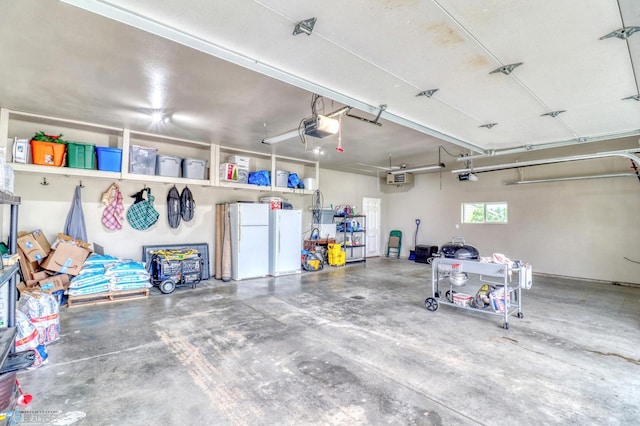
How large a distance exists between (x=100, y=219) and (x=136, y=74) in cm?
360

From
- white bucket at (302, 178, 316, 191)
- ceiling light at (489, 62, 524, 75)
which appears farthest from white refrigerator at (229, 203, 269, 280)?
ceiling light at (489, 62, 524, 75)

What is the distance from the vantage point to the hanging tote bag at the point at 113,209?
553 cm

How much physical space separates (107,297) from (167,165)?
8.25ft

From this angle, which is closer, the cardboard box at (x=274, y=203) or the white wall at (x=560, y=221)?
the white wall at (x=560, y=221)

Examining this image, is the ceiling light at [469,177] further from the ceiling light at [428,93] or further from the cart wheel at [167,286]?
the cart wheel at [167,286]

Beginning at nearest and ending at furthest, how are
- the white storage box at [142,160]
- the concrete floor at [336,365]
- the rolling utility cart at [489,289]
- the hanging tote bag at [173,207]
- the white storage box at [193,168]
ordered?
1. the concrete floor at [336,365]
2. the rolling utility cart at [489,289]
3. the white storage box at [142,160]
4. the white storage box at [193,168]
5. the hanging tote bag at [173,207]

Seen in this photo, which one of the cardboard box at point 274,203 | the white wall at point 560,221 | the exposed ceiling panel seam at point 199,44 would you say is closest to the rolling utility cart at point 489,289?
the exposed ceiling panel seam at point 199,44

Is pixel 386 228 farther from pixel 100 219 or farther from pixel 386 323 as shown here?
pixel 100 219

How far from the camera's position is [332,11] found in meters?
1.89

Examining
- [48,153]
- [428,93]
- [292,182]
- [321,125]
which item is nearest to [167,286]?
[48,153]

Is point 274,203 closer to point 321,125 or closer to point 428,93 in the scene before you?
point 321,125

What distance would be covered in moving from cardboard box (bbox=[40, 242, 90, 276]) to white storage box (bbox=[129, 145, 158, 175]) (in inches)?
60.2

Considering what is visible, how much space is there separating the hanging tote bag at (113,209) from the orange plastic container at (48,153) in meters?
1.09

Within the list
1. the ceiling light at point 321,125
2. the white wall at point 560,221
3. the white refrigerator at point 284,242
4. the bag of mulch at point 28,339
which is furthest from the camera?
the white refrigerator at point 284,242
